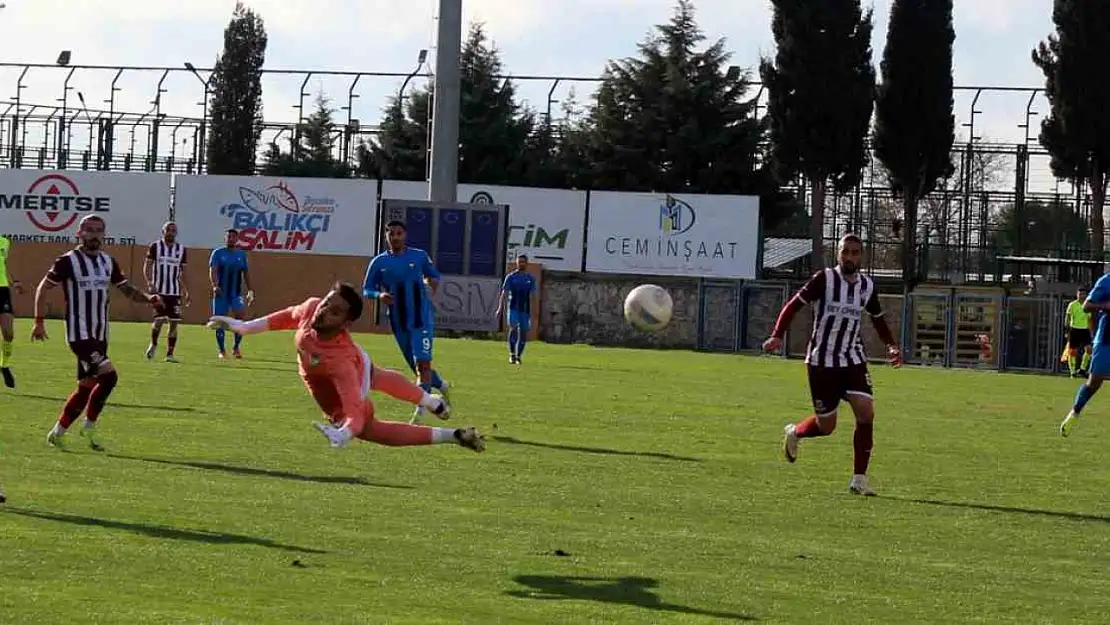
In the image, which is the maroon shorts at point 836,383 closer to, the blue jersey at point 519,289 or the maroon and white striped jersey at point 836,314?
the maroon and white striped jersey at point 836,314

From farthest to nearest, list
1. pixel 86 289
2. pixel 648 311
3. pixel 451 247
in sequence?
1. pixel 451 247
2. pixel 648 311
3. pixel 86 289

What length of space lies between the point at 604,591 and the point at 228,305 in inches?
949

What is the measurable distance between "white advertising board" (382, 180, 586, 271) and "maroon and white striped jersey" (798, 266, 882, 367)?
133 feet

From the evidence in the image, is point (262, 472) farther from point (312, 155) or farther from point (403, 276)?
point (312, 155)

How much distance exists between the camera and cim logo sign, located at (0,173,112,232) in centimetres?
6028

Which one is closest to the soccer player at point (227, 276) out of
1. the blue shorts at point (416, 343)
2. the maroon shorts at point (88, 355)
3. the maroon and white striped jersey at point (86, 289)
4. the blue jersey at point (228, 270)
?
Answer: the blue jersey at point (228, 270)

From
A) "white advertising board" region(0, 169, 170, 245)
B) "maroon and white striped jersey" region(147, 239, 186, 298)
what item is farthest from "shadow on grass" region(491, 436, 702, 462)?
"white advertising board" region(0, 169, 170, 245)

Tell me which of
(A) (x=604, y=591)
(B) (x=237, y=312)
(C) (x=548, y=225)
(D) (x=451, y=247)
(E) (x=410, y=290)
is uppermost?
(C) (x=548, y=225)

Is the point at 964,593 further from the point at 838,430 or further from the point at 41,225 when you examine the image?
the point at 41,225

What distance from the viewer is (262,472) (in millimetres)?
15164

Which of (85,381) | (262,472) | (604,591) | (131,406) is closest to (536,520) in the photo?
(604,591)

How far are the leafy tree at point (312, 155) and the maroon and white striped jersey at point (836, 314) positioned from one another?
51.7 meters

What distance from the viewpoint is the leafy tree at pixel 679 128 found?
205ft

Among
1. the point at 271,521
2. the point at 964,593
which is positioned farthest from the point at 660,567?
the point at 271,521
